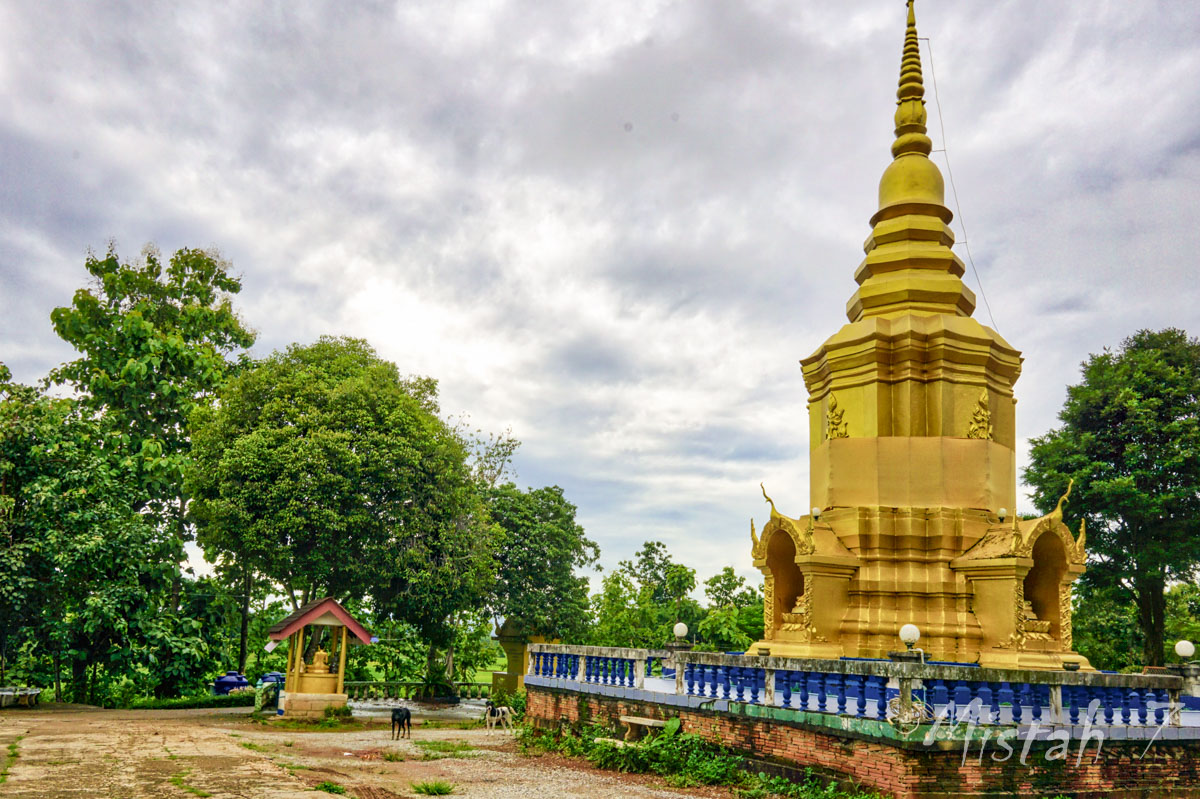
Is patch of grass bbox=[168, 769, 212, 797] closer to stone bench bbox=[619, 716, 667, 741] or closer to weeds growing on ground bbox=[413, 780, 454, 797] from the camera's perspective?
weeds growing on ground bbox=[413, 780, 454, 797]

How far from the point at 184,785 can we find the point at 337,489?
13.5 meters

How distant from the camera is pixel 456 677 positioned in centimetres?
3856

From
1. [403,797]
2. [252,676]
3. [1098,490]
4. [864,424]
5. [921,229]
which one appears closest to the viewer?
[403,797]

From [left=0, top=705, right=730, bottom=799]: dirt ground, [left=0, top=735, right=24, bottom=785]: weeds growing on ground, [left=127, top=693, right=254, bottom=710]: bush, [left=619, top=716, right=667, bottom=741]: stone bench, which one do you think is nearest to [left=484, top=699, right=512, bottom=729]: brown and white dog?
[left=0, top=705, right=730, bottom=799]: dirt ground

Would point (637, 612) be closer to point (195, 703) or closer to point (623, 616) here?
point (623, 616)

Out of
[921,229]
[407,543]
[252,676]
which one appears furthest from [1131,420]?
[252,676]

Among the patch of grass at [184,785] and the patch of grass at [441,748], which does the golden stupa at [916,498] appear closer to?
the patch of grass at [441,748]

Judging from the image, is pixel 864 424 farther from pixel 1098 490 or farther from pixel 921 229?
pixel 1098 490

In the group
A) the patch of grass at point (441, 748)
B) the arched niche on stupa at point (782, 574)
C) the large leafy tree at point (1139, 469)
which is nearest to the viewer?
the patch of grass at point (441, 748)

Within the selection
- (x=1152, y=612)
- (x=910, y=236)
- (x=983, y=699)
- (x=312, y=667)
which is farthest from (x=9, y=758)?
(x=1152, y=612)

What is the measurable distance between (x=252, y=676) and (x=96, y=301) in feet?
49.4

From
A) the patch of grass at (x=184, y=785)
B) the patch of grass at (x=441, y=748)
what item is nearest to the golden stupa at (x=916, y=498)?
the patch of grass at (x=441, y=748)

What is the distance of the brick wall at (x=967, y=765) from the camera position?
337 inches

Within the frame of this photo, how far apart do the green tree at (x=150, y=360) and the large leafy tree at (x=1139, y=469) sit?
26257 millimetres
